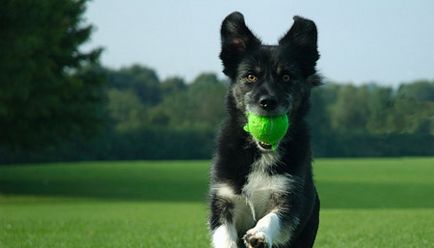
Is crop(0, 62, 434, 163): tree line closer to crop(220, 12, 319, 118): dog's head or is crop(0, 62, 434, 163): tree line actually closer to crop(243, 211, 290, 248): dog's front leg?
crop(220, 12, 319, 118): dog's head

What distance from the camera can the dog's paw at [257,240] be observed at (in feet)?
19.7

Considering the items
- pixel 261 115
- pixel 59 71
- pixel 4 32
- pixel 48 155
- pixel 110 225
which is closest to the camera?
pixel 261 115

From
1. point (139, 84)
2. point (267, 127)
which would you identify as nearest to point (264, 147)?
point (267, 127)

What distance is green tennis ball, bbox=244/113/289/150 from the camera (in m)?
6.57

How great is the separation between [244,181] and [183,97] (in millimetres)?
80161

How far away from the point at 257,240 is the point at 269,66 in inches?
58.9

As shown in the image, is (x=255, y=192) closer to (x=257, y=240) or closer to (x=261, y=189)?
(x=261, y=189)

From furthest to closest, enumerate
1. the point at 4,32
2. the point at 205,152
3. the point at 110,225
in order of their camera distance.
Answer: the point at 205,152 < the point at 4,32 < the point at 110,225

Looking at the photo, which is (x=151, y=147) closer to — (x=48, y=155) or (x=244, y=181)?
(x=48, y=155)

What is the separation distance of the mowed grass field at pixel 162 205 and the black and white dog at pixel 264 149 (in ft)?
1.81

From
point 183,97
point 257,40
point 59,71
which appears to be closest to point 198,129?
point 183,97

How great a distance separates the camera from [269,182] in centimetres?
676

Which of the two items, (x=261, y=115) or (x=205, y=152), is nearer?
(x=261, y=115)

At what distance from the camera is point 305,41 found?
7082 millimetres
